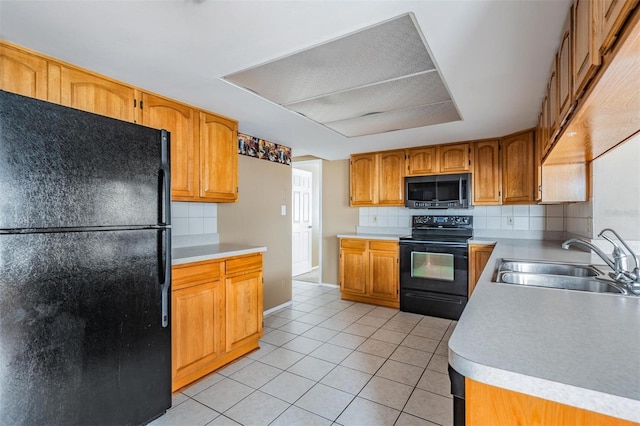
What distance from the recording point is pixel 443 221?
3.95 m

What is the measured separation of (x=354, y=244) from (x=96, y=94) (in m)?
3.17

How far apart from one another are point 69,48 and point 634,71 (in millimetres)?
2355

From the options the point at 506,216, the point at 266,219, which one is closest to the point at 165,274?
the point at 266,219

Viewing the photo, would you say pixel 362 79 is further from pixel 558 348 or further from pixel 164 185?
pixel 558 348

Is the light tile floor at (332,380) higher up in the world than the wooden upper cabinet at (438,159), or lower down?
lower down

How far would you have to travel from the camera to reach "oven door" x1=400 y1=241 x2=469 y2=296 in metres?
3.44

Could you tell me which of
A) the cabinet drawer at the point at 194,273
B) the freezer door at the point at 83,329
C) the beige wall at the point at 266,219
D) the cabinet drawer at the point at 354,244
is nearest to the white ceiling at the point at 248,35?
the freezer door at the point at 83,329

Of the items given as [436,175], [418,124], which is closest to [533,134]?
[436,175]

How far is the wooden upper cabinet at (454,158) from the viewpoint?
363 centimetres

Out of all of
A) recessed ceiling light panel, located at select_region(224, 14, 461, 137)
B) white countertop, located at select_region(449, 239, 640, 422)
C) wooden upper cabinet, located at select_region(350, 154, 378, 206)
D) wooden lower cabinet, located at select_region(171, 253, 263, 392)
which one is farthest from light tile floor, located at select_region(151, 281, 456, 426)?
recessed ceiling light panel, located at select_region(224, 14, 461, 137)

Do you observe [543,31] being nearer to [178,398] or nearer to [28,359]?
[28,359]

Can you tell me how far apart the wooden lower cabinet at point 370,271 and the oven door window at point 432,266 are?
235 mm

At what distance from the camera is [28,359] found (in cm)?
124

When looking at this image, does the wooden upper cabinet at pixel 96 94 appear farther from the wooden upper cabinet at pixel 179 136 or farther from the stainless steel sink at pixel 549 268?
the stainless steel sink at pixel 549 268
